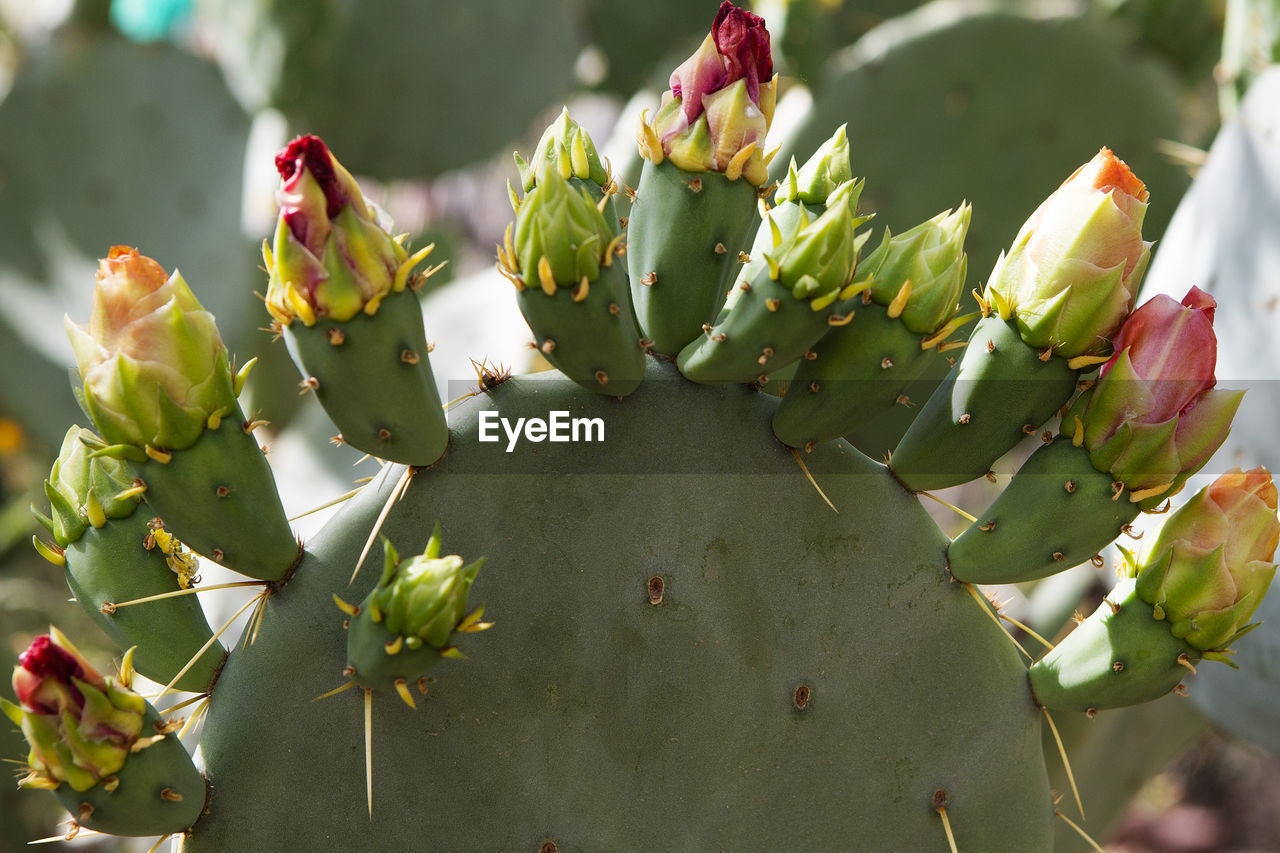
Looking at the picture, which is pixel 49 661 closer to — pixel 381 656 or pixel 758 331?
pixel 381 656

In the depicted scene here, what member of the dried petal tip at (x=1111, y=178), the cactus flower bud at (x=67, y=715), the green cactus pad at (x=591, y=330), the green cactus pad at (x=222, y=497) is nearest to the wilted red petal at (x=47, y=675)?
the cactus flower bud at (x=67, y=715)

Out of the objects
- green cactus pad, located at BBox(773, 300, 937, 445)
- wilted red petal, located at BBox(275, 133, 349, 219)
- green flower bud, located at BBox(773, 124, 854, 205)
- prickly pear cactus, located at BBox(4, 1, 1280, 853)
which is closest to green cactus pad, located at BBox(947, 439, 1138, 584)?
prickly pear cactus, located at BBox(4, 1, 1280, 853)

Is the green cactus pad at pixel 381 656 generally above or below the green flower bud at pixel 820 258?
below

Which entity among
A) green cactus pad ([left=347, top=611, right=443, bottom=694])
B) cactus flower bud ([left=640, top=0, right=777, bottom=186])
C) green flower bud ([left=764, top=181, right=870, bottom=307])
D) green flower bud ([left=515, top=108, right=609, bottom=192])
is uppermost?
cactus flower bud ([left=640, top=0, right=777, bottom=186])

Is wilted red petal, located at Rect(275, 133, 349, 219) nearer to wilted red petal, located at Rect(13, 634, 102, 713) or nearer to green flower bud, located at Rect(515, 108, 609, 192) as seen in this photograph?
green flower bud, located at Rect(515, 108, 609, 192)

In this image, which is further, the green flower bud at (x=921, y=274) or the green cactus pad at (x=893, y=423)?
the green cactus pad at (x=893, y=423)

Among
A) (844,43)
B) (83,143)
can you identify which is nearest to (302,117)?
(83,143)

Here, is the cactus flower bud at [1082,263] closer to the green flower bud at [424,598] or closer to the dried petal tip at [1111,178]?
the dried petal tip at [1111,178]
